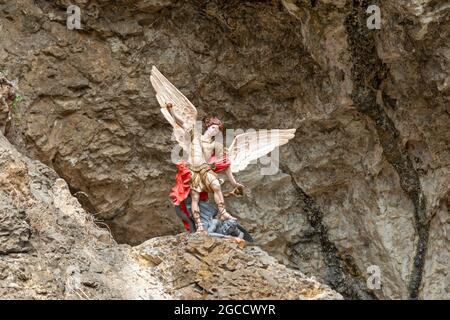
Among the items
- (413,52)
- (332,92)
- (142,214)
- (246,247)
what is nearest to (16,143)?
(142,214)

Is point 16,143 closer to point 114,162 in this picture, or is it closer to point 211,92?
point 114,162

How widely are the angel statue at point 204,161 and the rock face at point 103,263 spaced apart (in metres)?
0.38

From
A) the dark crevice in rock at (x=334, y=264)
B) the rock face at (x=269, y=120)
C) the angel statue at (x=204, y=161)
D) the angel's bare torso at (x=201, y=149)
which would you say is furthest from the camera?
the dark crevice in rock at (x=334, y=264)

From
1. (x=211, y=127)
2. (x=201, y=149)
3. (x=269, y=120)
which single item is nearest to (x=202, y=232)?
(x=201, y=149)

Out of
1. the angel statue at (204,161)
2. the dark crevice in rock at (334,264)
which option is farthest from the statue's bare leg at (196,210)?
the dark crevice in rock at (334,264)

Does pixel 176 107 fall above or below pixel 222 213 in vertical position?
above

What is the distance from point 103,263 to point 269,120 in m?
4.05

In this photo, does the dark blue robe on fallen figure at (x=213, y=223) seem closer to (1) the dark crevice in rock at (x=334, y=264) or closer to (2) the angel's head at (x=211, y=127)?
(2) the angel's head at (x=211, y=127)

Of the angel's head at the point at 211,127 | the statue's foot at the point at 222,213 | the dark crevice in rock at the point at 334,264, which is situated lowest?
the dark crevice in rock at the point at 334,264

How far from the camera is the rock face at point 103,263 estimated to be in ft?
24.3

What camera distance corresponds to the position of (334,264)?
1134 cm

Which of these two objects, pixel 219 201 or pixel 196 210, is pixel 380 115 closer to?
pixel 219 201

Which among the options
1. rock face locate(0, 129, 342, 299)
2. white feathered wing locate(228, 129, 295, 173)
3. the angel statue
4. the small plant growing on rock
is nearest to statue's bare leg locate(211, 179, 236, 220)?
the angel statue

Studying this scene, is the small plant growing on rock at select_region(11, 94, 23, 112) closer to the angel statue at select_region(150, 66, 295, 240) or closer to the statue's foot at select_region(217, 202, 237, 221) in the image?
the angel statue at select_region(150, 66, 295, 240)
